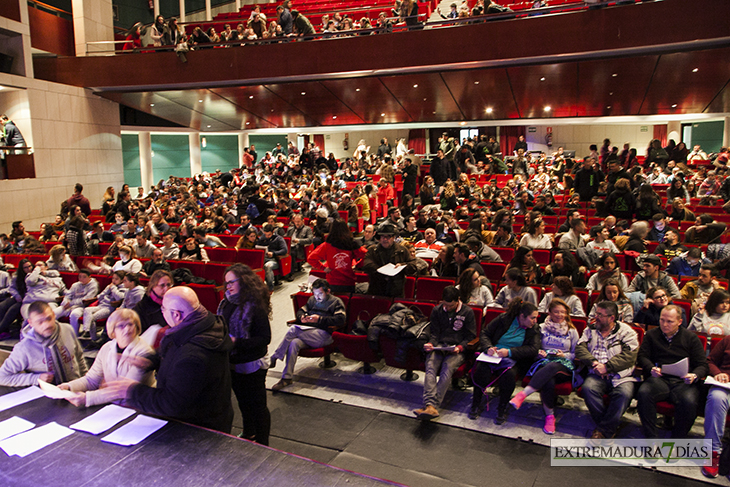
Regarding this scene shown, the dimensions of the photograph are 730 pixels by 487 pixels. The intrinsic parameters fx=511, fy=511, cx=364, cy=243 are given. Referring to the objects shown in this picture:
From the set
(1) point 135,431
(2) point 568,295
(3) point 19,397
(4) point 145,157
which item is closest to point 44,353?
(3) point 19,397

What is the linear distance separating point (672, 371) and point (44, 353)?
4.44 meters

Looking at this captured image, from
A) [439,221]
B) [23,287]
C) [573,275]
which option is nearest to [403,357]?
[573,275]

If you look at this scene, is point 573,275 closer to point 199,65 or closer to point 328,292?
point 328,292

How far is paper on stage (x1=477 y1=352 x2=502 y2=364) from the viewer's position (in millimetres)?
4241

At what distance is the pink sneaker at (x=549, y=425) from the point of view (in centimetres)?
402

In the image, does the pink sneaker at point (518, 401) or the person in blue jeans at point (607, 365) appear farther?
the pink sneaker at point (518, 401)

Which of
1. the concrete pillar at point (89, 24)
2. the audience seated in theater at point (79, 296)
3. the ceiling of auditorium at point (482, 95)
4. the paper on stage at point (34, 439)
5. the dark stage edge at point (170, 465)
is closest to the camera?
the dark stage edge at point (170, 465)

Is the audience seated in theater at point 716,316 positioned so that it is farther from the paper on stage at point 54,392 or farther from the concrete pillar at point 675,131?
the concrete pillar at point 675,131

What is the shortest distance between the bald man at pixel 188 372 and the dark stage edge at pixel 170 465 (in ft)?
0.75

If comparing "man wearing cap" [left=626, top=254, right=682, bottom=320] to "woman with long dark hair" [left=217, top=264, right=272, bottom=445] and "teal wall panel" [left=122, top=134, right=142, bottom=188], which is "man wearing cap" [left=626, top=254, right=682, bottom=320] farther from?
"teal wall panel" [left=122, top=134, right=142, bottom=188]

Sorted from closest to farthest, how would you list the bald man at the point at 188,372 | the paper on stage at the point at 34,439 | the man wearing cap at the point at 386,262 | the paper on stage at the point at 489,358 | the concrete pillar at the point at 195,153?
the paper on stage at the point at 34,439 → the bald man at the point at 188,372 → the paper on stage at the point at 489,358 → the man wearing cap at the point at 386,262 → the concrete pillar at the point at 195,153

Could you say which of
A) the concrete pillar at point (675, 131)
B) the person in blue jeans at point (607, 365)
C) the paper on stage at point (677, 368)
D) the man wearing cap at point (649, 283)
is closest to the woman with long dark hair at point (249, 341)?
the person in blue jeans at point (607, 365)

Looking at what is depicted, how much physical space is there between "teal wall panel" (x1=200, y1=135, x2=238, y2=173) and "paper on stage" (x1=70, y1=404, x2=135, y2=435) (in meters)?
24.5

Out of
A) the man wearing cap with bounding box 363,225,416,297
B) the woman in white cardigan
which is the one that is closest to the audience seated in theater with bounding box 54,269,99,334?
the man wearing cap with bounding box 363,225,416,297
